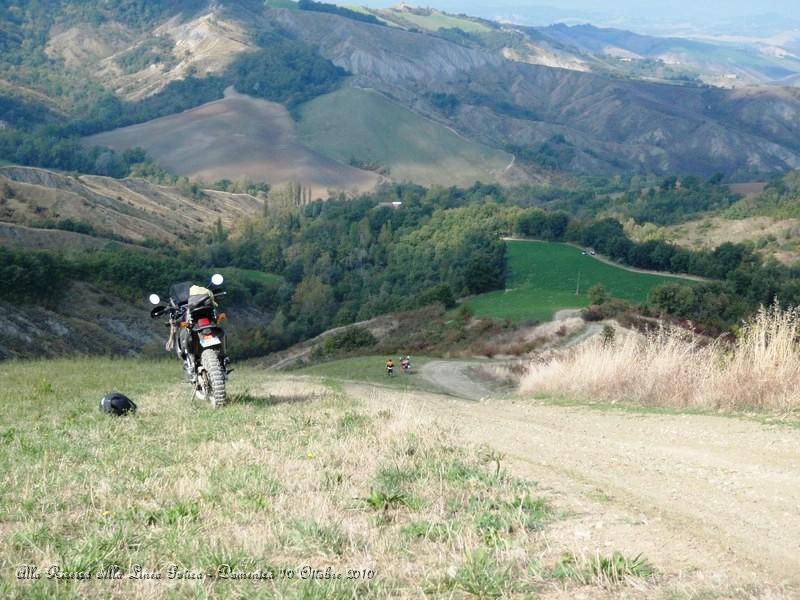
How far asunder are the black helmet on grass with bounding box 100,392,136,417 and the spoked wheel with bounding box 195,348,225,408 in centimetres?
113

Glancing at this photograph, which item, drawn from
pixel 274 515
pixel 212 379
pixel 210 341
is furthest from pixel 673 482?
pixel 210 341

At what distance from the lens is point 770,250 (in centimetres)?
10956

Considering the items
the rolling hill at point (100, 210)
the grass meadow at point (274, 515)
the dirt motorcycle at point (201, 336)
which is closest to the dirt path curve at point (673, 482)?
the grass meadow at point (274, 515)

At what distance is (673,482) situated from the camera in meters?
7.91

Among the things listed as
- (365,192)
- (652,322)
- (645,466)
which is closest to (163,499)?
(645,466)

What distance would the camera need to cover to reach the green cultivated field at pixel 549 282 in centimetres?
6444

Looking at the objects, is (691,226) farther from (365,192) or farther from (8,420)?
(8,420)

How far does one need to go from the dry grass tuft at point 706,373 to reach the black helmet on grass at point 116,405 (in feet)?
26.4

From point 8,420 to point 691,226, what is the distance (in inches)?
5504

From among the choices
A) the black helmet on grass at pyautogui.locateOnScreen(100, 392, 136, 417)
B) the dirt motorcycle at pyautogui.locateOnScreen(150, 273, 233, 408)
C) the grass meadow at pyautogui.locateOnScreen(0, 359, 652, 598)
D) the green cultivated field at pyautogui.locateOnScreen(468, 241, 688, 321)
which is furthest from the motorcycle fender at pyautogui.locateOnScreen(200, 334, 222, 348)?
the green cultivated field at pyautogui.locateOnScreen(468, 241, 688, 321)

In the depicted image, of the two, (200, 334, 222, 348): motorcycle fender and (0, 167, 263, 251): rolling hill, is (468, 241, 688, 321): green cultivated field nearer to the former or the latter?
Answer: (200, 334, 222, 348): motorcycle fender

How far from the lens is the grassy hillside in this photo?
5379mm

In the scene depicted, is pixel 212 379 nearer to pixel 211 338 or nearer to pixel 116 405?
pixel 211 338

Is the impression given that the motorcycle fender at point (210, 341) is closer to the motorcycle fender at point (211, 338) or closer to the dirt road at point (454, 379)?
the motorcycle fender at point (211, 338)
